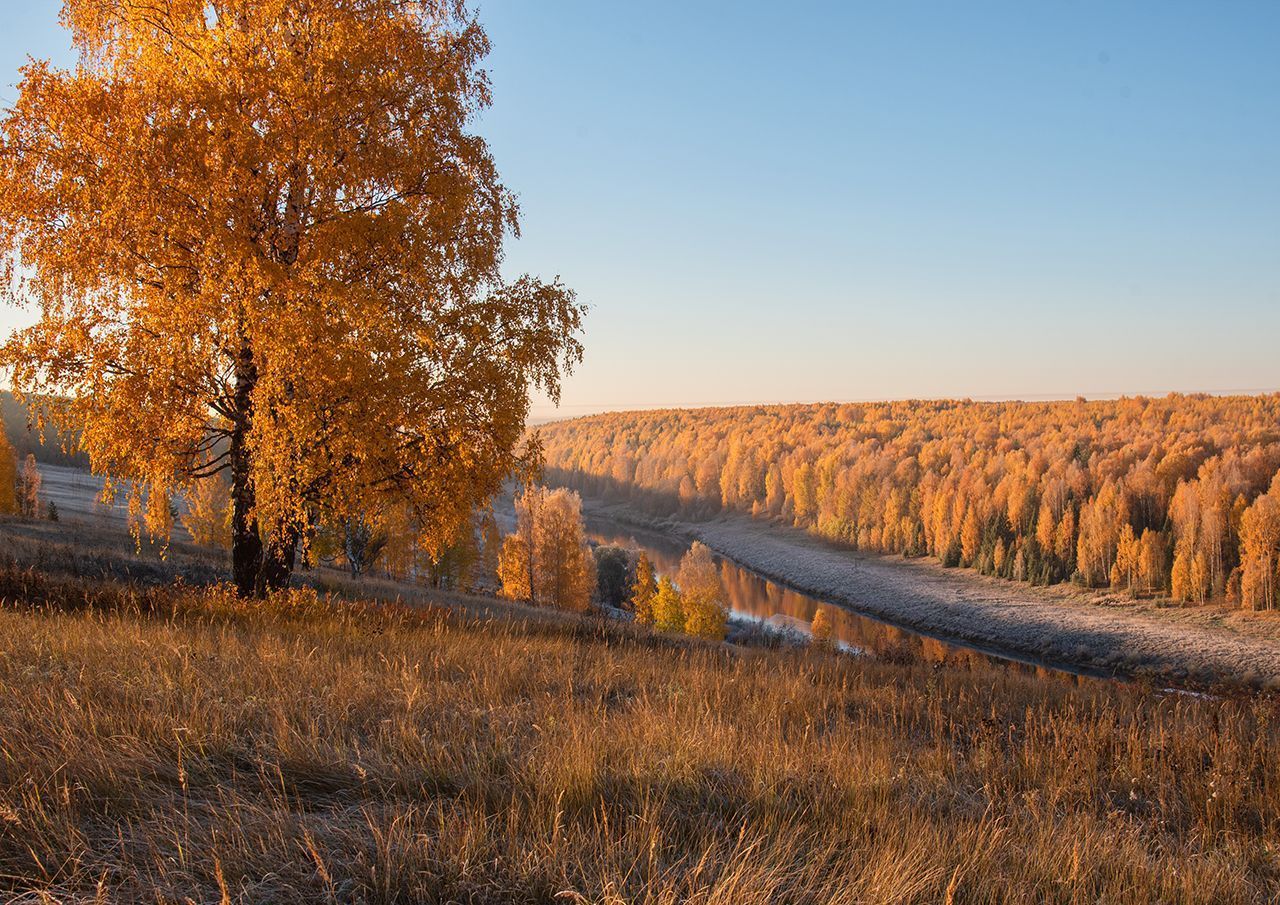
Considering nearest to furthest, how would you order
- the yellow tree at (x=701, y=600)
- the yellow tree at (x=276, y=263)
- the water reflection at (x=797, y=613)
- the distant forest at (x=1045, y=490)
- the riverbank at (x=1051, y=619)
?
the yellow tree at (x=276, y=263) < the yellow tree at (x=701, y=600) < the riverbank at (x=1051, y=619) < the water reflection at (x=797, y=613) < the distant forest at (x=1045, y=490)

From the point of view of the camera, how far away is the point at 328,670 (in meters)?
5.41

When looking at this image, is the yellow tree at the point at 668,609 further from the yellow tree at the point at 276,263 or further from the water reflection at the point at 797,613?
the yellow tree at the point at 276,263

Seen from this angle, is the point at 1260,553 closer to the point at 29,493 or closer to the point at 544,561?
the point at 544,561

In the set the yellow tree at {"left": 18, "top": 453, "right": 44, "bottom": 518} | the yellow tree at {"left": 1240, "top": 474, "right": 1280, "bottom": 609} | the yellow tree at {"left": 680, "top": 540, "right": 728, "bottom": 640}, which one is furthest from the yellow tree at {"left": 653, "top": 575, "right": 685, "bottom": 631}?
the yellow tree at {"left": 1240, "top": 474, "right": 1280, "bottom": 609}

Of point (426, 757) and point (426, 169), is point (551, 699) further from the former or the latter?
point (426, 169)

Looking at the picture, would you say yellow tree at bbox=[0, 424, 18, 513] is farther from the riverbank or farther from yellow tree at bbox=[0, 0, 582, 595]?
the riverbank

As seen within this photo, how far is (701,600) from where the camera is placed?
137 feet

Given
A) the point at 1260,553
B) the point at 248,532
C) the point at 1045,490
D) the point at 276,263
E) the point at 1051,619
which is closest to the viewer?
the point at 276,263

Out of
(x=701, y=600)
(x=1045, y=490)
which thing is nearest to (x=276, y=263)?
(x=701, y=600)

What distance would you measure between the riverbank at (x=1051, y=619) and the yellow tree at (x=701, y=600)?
22527mm

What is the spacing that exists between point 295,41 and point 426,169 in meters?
2.31

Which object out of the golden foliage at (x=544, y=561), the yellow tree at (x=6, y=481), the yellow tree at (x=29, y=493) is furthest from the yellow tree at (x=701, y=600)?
the yellow tree at (x=6, y=481)

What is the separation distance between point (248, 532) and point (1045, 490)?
85.8 meters

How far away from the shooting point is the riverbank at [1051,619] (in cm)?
4841
